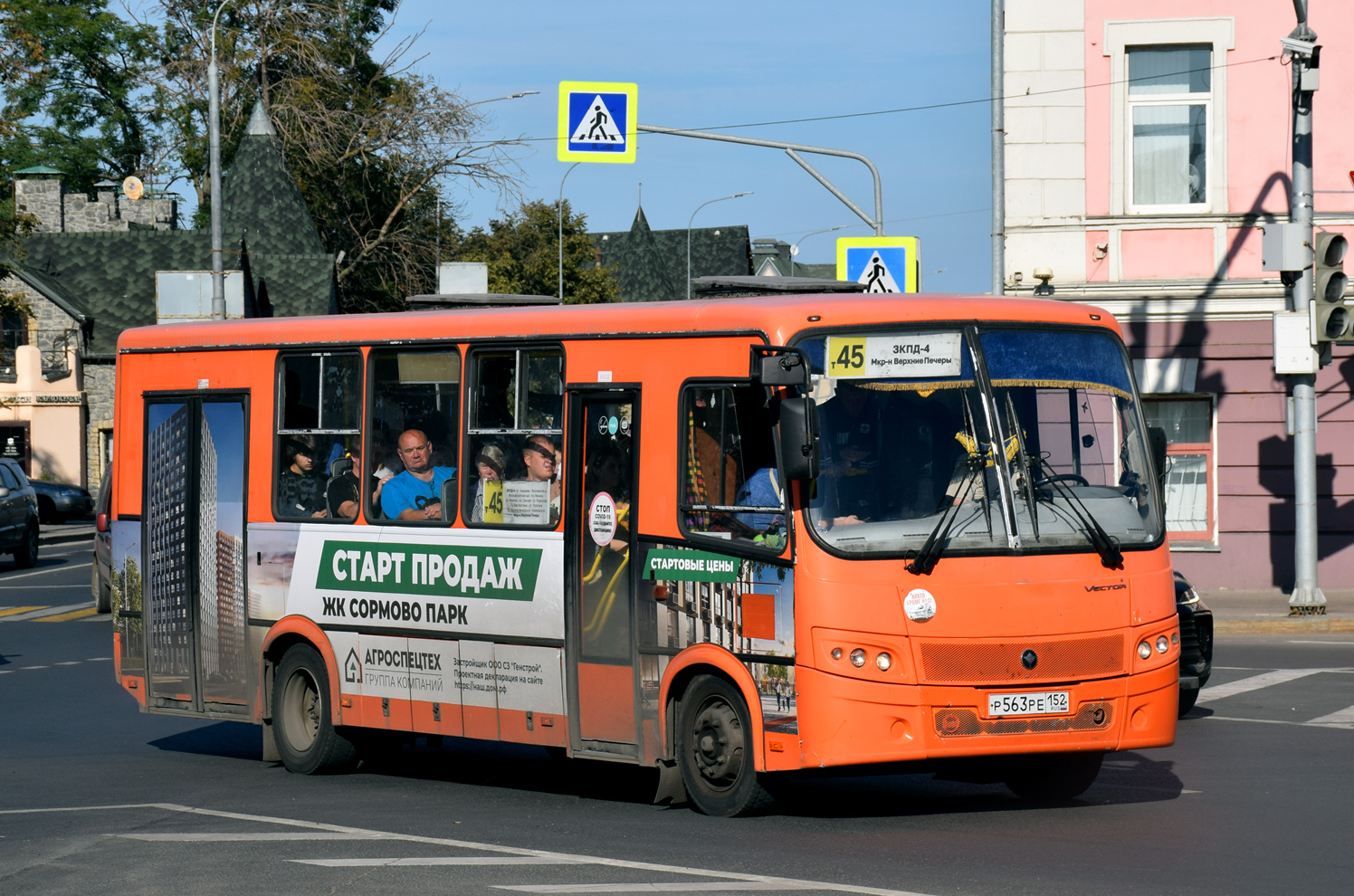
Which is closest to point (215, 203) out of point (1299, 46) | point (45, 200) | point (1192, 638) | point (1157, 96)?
point (1157, 96)

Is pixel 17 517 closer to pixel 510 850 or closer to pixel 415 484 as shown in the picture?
pixel 415 484

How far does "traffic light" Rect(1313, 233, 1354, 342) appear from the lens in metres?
20.5

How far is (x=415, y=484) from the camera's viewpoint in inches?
461

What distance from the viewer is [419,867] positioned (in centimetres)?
866

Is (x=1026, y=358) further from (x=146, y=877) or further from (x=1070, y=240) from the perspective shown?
(x=1070, y=240)

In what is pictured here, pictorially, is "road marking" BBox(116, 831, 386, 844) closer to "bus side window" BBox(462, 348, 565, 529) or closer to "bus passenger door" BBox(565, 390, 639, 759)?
"bus passenger door" BBox(565, 390, 639, 759)

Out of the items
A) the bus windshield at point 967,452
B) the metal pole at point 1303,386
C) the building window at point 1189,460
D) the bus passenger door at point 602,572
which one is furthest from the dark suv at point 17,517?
the bus windshield at point 967,452

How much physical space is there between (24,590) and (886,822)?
76.2 feet

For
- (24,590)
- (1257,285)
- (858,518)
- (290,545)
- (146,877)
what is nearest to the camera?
(146,877)

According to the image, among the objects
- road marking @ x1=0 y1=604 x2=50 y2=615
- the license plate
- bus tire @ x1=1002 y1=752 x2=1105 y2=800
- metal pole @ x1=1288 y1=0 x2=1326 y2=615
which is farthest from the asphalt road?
road marking @ x1=0 y1=604 x2=50 y2=615

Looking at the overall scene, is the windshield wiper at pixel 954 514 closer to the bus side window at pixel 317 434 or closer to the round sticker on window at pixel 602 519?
the round sticker on window at pixel 602 519

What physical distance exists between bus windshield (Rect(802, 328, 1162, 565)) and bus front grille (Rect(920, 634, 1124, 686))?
0.47 m

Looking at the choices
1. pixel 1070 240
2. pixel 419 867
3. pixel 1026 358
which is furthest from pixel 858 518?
pixel 1070 240

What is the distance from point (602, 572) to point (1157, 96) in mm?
16810
